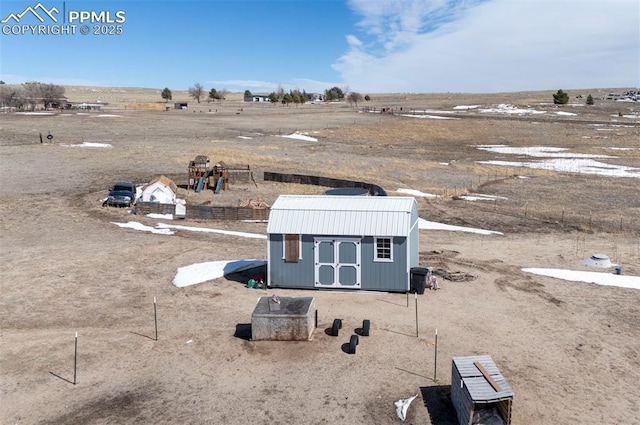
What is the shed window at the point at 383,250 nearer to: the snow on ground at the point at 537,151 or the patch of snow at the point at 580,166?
the patch of snow at the point at 580,166

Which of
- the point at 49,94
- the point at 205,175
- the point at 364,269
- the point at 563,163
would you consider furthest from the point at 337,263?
the point at 49,94

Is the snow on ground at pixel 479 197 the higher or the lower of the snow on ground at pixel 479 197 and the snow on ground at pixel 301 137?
the lower

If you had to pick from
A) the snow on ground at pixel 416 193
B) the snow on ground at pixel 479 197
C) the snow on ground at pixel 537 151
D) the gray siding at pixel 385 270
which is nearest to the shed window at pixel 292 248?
the gray siding at pixel 385 270

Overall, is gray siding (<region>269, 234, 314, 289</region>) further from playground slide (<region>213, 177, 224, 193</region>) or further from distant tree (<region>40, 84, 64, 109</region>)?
distant tree (<region>40, 84, 64, 109</region>)

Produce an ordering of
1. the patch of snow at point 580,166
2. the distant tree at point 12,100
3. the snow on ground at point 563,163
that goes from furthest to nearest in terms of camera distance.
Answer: the distant tree at point 12,100, the snow on ground at point 563,163, the patch of snow at point 580,166

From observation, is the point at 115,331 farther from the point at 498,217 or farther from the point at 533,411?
the point at 498,217

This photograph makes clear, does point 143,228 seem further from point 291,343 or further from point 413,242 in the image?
point 291,343

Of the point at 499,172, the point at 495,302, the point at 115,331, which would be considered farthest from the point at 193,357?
the point at 499,172

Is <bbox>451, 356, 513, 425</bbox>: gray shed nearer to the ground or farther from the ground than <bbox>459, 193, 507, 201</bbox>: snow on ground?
nearer to the ground

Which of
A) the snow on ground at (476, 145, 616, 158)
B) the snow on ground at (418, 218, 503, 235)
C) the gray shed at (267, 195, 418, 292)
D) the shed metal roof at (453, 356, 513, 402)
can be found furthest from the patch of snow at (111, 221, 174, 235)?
the snow on ground at (476, 145, 616, 158)
